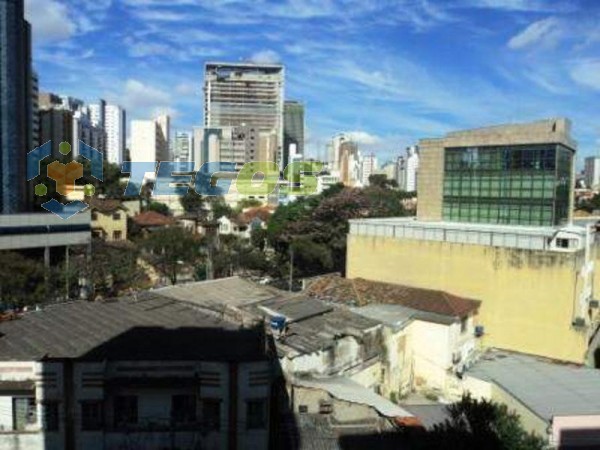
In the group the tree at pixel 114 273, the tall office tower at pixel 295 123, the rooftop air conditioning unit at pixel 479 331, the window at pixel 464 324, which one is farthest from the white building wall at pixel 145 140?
the window at pixel 464 324

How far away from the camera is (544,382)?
17.0m

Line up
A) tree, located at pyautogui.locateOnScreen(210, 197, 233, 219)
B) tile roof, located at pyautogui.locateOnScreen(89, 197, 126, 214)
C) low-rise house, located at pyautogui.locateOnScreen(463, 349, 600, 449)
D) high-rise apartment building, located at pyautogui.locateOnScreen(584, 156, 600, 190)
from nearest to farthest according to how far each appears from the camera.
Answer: low-rise house, located at pyautogui.locateOnScreen(463, 349, 600, 449)
tile roof, located at pyautogui.locateOnScreen(89, 197, 126, 214)
tree, located at pyautogui.locateOnScreen(210, 197, 233, 219)
high-rise apartment building, located at pyautogui.locateOnScreen(584, 156, 600, 190)

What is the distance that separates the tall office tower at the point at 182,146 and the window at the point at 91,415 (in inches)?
4187

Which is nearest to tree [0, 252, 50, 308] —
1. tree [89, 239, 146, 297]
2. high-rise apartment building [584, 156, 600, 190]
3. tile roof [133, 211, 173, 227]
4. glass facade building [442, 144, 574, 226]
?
tree [89, 239, 146, 297]

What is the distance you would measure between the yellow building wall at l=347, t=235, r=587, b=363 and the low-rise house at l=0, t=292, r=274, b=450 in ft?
43.8

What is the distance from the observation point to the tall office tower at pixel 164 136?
102 metres

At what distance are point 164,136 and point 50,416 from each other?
103 metres

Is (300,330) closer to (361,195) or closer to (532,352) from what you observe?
(532,352)

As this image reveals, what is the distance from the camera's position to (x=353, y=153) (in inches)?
5103

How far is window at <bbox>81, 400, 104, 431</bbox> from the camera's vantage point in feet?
36.0

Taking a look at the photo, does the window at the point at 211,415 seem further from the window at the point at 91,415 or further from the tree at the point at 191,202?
the tree at the point at 191,202

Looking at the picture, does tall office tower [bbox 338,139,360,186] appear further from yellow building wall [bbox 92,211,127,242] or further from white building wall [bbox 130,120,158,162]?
yellow building wall [bbox 92,211,127,242]

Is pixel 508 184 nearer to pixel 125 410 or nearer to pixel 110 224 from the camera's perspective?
pixel 125 410

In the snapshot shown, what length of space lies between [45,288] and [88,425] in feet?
51.3
